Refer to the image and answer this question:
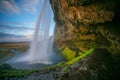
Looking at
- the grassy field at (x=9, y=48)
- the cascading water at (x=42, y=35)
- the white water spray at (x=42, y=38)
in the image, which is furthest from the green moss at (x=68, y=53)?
the grassy field at (x=9, y=48)

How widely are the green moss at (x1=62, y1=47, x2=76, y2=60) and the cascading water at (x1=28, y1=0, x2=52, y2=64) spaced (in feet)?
10.2

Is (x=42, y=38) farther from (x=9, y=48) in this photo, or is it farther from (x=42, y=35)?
(x=9, y=48)

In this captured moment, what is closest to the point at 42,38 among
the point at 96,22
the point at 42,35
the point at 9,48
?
the point at 42,35

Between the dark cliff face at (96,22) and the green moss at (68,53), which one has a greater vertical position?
the dark cliff face at (96,22)

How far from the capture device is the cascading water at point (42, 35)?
23.8 m

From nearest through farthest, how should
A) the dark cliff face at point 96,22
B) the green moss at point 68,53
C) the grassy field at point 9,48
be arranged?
the dark cliff face at point 96,22 → the green moss at point 68,53 → the grassy field at point 9,48

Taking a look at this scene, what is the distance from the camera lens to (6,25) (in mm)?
22125

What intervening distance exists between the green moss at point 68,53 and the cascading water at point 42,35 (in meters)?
3.11

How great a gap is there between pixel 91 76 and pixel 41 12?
62.3 ft

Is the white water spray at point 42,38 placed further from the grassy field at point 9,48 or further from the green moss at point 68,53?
the green moss at point 68,53

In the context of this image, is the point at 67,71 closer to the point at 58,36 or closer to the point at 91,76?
the point at 91,76

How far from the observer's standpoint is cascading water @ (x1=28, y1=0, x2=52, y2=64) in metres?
23.8

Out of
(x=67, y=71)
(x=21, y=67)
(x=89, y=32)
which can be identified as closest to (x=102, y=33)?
(x=89, y=32)

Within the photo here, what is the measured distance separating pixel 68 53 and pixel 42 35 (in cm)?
925
